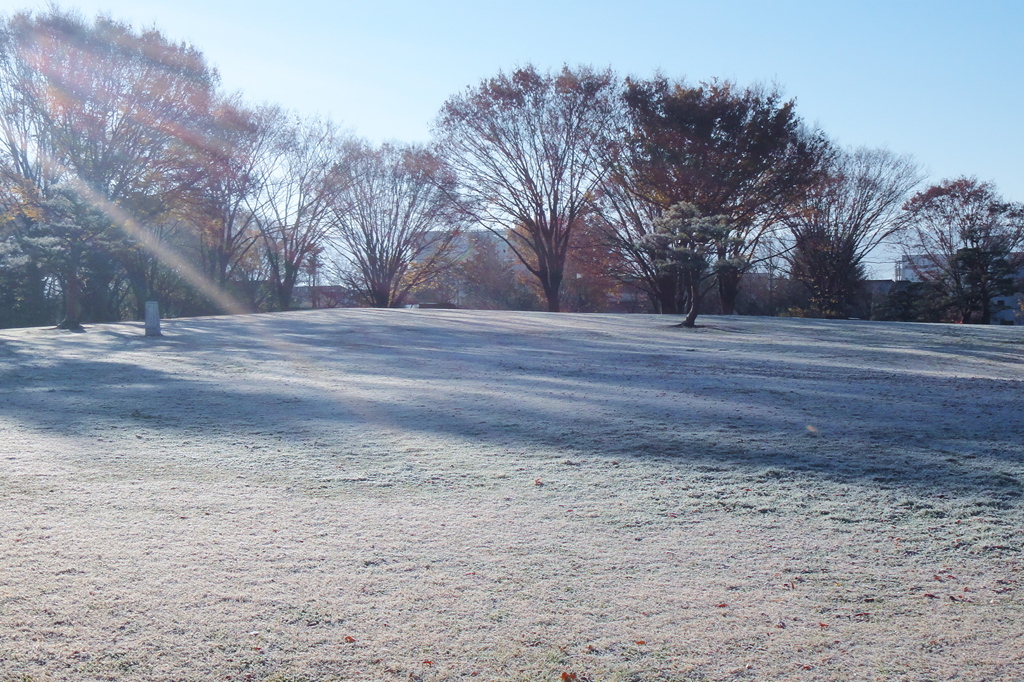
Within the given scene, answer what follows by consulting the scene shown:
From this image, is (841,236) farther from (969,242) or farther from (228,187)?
(228,187)

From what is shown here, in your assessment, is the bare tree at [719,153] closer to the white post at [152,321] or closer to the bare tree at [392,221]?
the bare tree at [392,221]

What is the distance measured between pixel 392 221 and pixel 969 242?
26965 mm

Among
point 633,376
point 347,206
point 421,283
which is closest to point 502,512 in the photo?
point 633,376

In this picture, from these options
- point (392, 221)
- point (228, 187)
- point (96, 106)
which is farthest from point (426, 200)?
point (96, 106)

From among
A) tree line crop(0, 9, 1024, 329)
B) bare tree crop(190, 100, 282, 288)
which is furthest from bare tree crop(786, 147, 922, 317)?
bare tree crop(190, 100, 282, 288)

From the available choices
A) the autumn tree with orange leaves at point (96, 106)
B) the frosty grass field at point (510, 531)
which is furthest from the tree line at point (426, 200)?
the frosty grass field at point (510, 531)

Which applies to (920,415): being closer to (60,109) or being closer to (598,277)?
(60,109)

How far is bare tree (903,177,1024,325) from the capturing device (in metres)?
34.3

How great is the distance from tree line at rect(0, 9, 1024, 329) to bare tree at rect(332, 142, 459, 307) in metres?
0.12

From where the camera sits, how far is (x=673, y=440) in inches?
225

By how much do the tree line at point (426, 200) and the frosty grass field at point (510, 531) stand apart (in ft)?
36.6

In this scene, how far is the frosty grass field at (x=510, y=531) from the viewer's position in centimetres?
263

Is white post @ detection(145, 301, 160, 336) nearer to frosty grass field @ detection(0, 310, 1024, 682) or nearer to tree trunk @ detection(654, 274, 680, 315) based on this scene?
frosty grass field @ detection(0, 310, 1024, 682)

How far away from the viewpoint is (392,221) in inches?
1524
